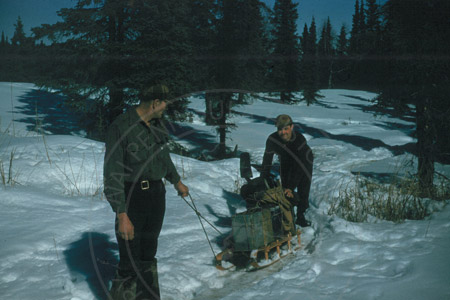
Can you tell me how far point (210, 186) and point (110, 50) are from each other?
9023 mm

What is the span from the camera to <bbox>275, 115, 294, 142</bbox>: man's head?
5.02 meters

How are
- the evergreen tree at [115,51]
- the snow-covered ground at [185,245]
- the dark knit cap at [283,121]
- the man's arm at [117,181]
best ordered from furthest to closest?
1. the evergreen tree at [115,51]
2. the dark knit cap at [283,121]
3. the snow-covered ground at [185,245]
4. the man's arm at [117,181]

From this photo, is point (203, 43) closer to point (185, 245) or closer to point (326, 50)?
point (185, 245)

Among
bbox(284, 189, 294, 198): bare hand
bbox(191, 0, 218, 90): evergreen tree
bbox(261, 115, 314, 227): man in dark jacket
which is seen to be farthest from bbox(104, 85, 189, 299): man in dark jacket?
bbox(191, 0, 218, 90): evergreen tree

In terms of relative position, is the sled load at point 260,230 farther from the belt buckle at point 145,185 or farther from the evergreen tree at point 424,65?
the evergreen tree at point 424,65

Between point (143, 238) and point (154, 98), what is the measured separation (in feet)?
4.30

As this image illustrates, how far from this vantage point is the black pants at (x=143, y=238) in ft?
9.53

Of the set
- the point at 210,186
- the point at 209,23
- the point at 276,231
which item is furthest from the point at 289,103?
the point at 276,231

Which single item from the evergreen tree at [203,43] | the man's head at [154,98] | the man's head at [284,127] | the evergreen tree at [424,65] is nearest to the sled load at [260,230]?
the man's head at [284,127]

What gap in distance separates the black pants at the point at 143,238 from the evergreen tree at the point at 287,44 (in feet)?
119

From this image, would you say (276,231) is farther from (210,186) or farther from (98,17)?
(98,17)

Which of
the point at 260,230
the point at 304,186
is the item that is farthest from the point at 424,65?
the point at 260,230

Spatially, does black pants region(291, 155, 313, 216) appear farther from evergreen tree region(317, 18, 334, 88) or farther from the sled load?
evergreen tree region(317, 18, 334, 88)

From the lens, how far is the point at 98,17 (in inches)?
550
